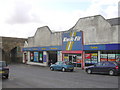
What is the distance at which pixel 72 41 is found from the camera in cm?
2802

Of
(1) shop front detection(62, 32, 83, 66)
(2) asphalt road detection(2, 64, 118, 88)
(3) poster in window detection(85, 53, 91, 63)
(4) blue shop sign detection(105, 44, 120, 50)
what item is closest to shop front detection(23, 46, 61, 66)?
(1) shop front detection(62, 32, 83, 66)

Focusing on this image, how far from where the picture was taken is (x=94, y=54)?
2509 cm

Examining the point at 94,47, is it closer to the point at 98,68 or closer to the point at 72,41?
the point at 72,41

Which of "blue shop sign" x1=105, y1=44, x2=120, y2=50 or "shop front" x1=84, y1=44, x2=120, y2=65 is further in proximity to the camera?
"shop front" x1=84, y1=44, x2=120, y2=65

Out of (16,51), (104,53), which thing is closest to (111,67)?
(104,53)

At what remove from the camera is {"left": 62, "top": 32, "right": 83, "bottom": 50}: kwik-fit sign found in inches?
1057

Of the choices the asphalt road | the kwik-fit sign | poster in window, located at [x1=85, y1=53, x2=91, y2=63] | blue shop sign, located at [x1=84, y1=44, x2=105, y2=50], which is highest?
the kwik-fit sign

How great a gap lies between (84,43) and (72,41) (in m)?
2.44

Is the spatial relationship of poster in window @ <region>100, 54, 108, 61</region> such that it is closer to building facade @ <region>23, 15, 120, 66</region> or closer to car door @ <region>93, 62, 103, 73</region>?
building facade @ <region>23, 15, 120, 66</region>

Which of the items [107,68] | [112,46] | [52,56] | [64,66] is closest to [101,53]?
[112,46]

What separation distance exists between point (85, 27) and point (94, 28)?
1694mm

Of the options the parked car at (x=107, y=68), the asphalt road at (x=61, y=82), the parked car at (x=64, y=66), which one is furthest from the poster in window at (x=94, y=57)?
the asphalt road at (x=61, y=82)

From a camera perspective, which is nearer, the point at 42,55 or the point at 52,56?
the point at 52,56

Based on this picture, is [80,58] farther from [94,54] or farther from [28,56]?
[28,56]
